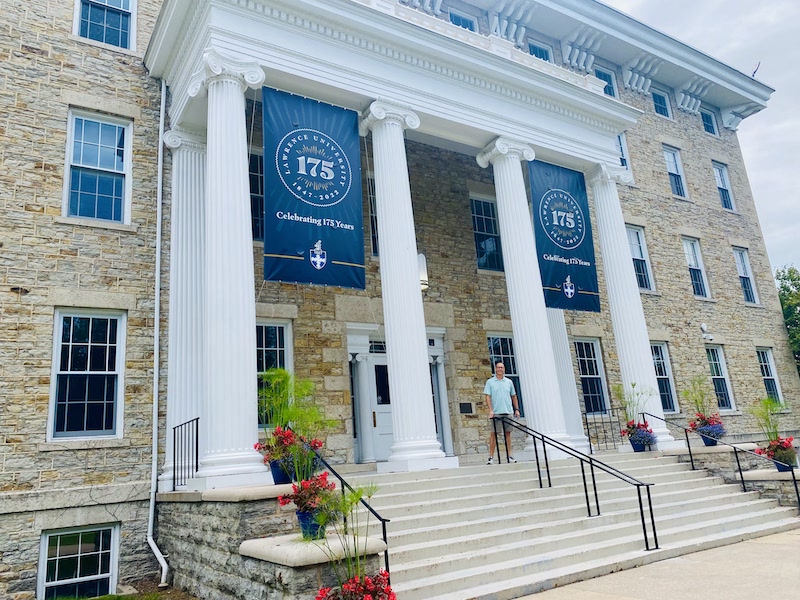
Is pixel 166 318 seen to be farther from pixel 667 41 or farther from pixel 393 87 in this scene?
pixel 667 41

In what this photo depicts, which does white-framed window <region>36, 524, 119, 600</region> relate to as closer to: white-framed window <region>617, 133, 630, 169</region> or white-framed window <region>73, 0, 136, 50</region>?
white-framed window <region>73, 0, 136, 50</region>

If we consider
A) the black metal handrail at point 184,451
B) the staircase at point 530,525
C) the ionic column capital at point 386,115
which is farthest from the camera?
the ionic column capital at point 386,115

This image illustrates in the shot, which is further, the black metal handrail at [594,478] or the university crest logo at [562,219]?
the university crest logo at [562,219]

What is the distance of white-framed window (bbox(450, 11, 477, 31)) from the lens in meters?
15.9

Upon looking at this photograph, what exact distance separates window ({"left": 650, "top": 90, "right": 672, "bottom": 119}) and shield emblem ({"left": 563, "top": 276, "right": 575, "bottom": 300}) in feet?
36.9

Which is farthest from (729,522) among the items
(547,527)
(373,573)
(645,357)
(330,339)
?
(330,339)

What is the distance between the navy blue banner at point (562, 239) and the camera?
11.8 m

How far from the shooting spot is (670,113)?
20.4 metres

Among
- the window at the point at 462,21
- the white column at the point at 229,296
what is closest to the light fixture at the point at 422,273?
→ the white column at the point at 229,296

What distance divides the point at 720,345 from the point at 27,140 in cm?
1829

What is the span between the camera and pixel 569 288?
1202 cm

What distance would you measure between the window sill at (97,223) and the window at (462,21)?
407 inches

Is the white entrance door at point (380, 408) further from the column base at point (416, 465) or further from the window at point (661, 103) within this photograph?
the window at point (661, 103)

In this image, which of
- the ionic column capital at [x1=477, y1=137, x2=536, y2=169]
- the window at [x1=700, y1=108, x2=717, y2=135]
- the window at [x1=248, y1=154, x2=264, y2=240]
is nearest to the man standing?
the ionic column capital at [x1=477, y1=137, x2=536, y2=169]
